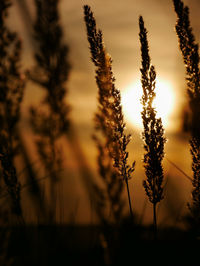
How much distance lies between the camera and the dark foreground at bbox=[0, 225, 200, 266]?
77.4 inches

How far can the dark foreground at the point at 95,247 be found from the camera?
6.45 feet

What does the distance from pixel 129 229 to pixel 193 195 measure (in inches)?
22.0

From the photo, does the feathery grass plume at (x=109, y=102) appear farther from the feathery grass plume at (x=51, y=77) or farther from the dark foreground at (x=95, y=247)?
the feathery grass plume at (x=51, y=77)

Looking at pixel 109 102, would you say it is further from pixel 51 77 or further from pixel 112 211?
pixel 51 77

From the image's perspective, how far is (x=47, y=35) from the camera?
9219 mm

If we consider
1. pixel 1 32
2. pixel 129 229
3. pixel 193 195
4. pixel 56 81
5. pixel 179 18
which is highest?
pixel 1 32

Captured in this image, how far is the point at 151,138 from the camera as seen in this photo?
1.85 metres

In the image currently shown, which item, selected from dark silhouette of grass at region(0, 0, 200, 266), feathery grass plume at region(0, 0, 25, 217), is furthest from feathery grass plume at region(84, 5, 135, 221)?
feathery grass plume at region(0, 0, 25, 217)

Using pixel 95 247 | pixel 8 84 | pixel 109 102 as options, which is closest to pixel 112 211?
pixel 95 247

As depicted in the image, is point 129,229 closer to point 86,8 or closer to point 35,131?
point 86,8

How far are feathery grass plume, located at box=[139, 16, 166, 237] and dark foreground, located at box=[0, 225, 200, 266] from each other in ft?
1.07

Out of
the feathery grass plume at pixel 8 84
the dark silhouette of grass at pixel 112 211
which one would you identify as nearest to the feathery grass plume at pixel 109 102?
the dark silhouette of grass at pixel 112 211

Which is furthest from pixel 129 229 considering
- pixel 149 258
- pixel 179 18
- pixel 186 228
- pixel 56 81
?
pixel 56 81

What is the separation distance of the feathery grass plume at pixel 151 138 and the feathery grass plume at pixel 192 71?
8.8 inches
